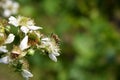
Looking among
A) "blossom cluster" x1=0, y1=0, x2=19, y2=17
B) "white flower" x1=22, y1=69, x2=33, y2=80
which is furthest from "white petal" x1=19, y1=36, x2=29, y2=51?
"blossom cluster" x1=0, y1=0, x2=19, y2=17

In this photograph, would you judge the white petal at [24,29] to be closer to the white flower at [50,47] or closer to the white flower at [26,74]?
the white flower at [50,47]

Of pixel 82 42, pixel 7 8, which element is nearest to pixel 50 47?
pixel 7 8

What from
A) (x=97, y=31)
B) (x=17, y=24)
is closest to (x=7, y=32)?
(x=17, y=24)

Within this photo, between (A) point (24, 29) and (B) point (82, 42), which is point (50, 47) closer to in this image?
(A) point (24, 29)

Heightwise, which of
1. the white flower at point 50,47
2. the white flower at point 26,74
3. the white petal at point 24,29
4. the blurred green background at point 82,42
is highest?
the blurred green background at point 82,42

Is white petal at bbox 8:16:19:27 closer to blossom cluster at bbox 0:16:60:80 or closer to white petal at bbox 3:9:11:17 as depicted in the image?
blossom cluster at bbox 0:16:60:80

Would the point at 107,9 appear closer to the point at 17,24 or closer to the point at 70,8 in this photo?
the point at 70,8

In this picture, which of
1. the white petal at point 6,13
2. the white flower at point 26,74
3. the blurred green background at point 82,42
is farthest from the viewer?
the blurred green background at point 82,42

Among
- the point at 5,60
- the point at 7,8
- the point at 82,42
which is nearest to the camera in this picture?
the point at 5,60

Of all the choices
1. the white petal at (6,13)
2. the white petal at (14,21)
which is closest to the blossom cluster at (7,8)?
the white petal at (6,13)
